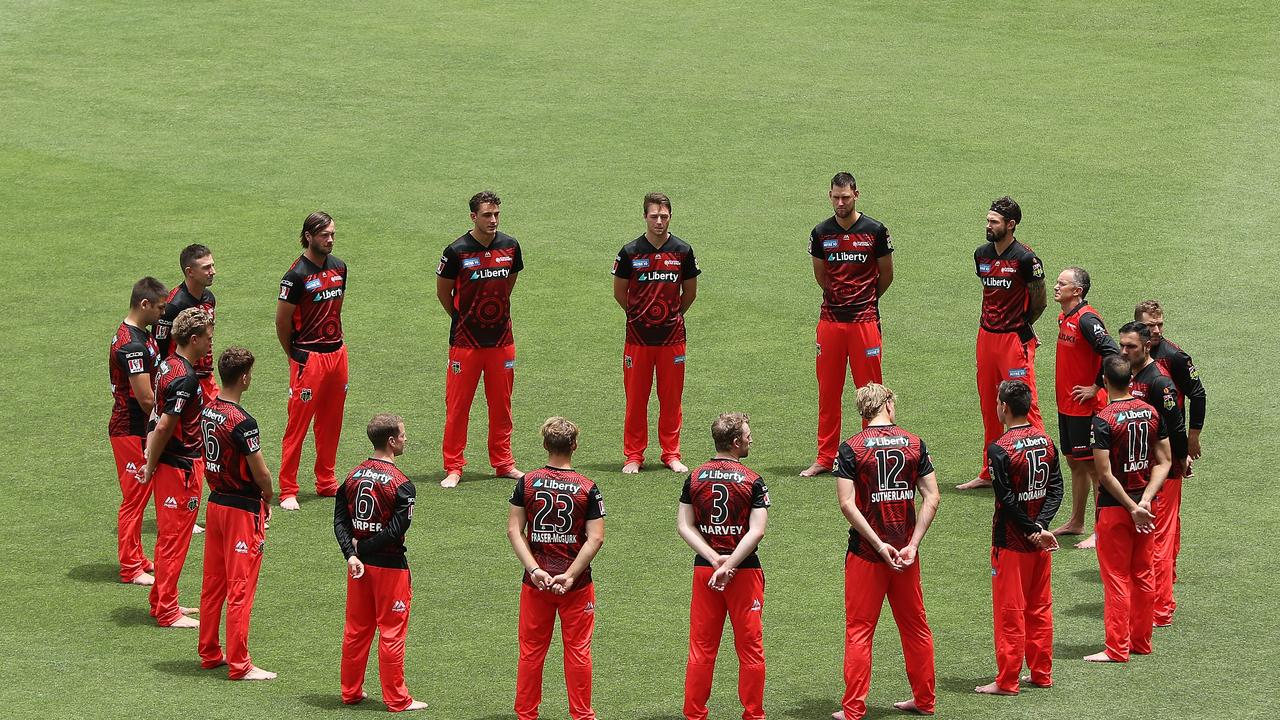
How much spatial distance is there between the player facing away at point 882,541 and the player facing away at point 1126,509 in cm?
165

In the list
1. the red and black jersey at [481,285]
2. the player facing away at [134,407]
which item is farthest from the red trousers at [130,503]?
the red and black jersey at [481,285]

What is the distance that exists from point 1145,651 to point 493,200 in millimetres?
7000

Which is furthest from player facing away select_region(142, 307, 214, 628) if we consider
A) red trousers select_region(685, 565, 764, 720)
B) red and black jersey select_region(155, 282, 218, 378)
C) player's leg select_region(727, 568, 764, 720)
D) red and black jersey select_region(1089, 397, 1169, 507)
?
red and black jersey select_region(1089, 397, 1169, 507)

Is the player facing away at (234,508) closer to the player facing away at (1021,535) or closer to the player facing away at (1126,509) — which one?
the player facing away at (1021,535)

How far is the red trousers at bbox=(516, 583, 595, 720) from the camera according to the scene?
9.98 m

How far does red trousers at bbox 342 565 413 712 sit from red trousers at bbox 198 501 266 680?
0.91m

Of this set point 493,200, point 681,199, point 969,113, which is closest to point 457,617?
point 493,200

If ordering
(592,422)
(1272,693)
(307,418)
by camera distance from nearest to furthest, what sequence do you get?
(1272,693) < (307,418) < (592,422)

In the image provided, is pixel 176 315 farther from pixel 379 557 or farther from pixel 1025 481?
pixel 1025 481

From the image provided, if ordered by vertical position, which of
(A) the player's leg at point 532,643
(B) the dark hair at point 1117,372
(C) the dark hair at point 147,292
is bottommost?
(A) the player's leg at point 532,643

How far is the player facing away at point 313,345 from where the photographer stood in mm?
14133

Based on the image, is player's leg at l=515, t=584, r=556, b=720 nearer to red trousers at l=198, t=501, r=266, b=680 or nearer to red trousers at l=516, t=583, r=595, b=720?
red trousers at l=516, t=583, r=595, b=720

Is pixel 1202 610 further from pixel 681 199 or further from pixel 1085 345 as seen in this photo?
pixel 681 199

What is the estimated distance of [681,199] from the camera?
2303 cm
